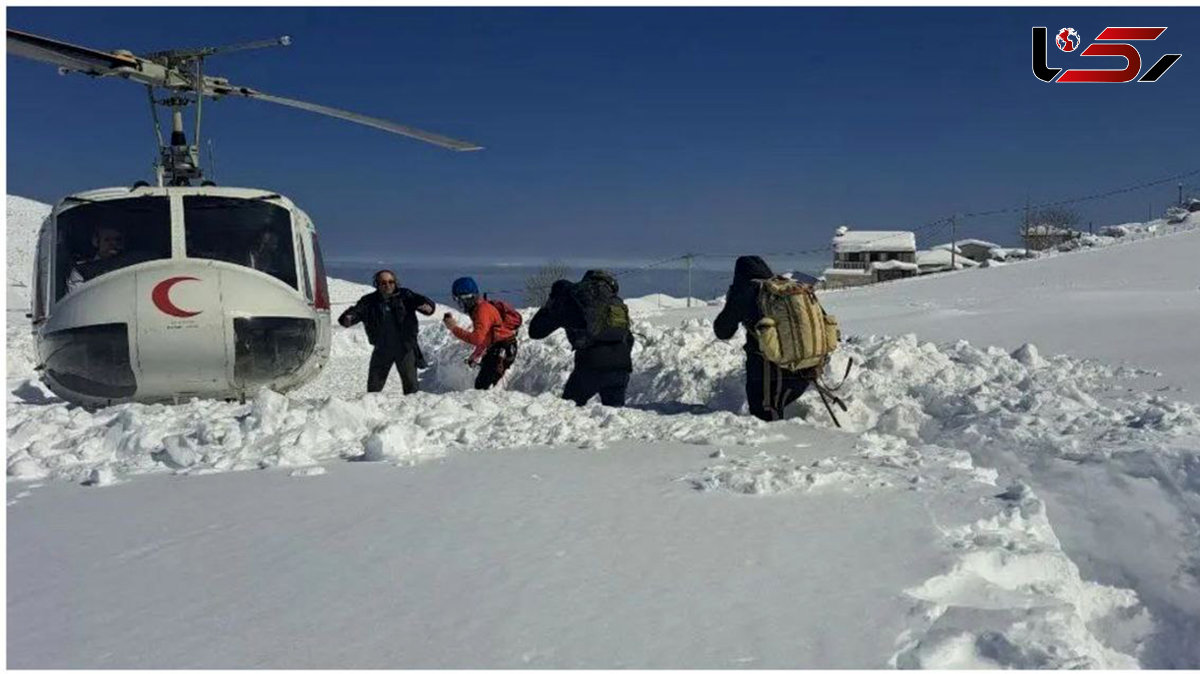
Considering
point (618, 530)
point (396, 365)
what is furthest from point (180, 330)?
point (618, 530)

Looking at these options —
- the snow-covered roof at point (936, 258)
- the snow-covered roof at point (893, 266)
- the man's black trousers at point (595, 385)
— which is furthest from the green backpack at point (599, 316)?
the snow-covered roof at point (936, 258)

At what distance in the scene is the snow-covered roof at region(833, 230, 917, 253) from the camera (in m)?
70.3

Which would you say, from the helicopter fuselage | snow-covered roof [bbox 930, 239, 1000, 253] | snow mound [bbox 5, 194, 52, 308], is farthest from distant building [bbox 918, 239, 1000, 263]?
the helicopter fuselage

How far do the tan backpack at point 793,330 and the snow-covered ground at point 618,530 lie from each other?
0.56 meters

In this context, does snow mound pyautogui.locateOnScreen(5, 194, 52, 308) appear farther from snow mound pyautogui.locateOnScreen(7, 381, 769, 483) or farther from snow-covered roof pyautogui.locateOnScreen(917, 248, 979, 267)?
snow-covered roof pyautogui.locateOnScreen(917, 248, 979, 267)

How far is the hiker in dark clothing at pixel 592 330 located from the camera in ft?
25.6

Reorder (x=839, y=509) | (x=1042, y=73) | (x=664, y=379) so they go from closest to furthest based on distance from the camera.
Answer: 1. (x=839, y=509)
2. (x=1042, y=73)
3. (x=664, y=379)

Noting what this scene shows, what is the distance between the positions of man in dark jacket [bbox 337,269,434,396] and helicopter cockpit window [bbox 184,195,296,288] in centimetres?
118

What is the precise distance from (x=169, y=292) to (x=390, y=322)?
2.46 m

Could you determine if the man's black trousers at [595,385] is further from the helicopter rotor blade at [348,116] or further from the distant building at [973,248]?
the distant building at [973,248]

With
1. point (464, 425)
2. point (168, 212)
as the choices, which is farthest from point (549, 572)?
point (168, 212)

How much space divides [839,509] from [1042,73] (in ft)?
22.0

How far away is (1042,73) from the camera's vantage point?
8805 millimetres

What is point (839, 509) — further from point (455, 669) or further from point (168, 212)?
point (168, 212)
